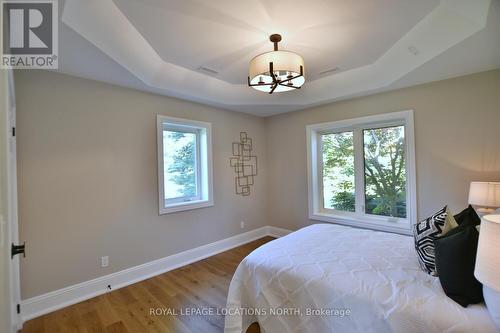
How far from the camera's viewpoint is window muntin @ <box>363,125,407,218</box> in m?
3.17

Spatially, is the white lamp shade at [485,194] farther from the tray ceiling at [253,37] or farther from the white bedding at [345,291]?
the tray ceiling at [253,37]

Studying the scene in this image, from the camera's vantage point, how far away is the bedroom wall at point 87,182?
7.16 ft

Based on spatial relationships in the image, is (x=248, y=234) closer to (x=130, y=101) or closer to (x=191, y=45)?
(x=130, y=101)

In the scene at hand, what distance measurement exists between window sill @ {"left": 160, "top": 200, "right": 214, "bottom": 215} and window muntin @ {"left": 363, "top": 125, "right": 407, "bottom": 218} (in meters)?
2.38

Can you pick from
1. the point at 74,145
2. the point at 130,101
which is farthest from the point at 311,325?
the point at 130,101

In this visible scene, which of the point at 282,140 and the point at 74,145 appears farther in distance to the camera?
the point at 282,140

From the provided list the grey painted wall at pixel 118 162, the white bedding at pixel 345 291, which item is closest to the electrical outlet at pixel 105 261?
the grey painted wall at pixel 118 162

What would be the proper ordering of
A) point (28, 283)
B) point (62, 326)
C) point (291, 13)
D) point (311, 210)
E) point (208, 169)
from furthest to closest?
point (311, 210) < point (208, 169) < point (28, 283) < point (62, 326) < point (291, 13)

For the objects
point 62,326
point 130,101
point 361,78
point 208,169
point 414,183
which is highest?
point 361,78

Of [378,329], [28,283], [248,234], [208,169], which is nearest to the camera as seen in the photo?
[378,329]

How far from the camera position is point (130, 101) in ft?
9.29

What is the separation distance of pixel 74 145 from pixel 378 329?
2939mm

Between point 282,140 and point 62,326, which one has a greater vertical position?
point 282,140

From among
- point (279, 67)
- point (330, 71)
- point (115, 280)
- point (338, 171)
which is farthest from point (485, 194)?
point (115, 280)
